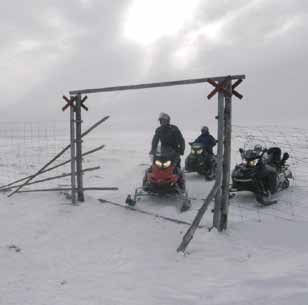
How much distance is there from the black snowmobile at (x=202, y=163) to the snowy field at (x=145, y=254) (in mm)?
1888

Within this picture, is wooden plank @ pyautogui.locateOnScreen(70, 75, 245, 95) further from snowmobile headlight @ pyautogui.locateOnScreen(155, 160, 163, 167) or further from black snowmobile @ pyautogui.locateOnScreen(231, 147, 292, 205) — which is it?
black snowmobile @ pyautogui.locateOnScreen(231, 147, 292, 205)

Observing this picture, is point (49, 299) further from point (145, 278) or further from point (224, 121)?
point (224, 121)

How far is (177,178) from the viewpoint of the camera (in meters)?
8.27

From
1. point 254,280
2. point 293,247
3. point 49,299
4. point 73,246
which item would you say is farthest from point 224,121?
point 49,299

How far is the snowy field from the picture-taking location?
438 cm

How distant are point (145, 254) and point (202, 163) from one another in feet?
18.2

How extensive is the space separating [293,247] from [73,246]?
320cm

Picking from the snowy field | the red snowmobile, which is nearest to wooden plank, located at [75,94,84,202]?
the snowy field

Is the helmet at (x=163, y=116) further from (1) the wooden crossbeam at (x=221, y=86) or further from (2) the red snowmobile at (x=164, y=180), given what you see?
(1) the wooden crossbeam at (x=221, y=86)

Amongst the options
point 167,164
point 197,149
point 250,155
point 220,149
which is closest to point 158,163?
point 167,164

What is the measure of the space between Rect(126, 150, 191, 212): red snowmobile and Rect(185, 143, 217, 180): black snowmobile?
2433 millimetres

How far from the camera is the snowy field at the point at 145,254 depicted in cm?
438

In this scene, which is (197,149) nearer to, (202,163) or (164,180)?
(202,163)

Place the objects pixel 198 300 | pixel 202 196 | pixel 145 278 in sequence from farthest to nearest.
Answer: pixel 202 196 < pixel 145 278 < pixel 198 300
